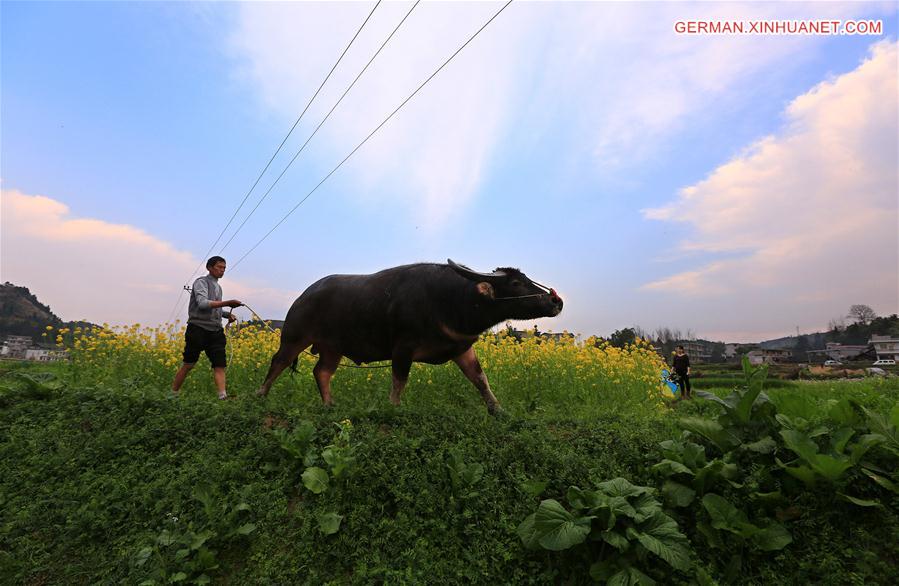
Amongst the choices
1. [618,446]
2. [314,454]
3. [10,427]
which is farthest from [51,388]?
[618,446]

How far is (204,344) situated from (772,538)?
6.47 m

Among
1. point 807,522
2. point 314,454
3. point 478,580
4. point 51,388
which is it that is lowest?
point 478,580

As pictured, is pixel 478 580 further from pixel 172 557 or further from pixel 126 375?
pixel 126 375

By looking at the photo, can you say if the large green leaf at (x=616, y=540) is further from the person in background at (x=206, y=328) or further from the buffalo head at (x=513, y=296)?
the person in background at (x=206, y=328)

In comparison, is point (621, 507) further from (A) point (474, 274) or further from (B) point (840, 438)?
(A) point (474, 274)

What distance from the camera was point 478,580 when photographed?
9.30 ft

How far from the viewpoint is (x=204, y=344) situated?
6414 millimetres

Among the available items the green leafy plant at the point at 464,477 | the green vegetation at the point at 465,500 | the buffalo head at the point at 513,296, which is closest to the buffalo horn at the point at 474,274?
the buffalo head at the point at 513,296

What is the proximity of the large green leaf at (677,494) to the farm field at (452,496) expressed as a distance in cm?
4

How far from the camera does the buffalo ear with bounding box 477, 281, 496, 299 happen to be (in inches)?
188

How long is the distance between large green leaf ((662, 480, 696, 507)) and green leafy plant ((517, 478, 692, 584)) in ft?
0.59

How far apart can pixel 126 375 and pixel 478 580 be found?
824 centimetres

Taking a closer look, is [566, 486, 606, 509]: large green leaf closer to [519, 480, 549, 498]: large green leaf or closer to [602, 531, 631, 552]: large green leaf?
[602, 531, 631, 552]: large green leaf

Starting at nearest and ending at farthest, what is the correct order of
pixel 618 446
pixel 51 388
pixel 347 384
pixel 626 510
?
pixel 626 510
pixel 618 446
pixel 51 388
pixel 347 384
